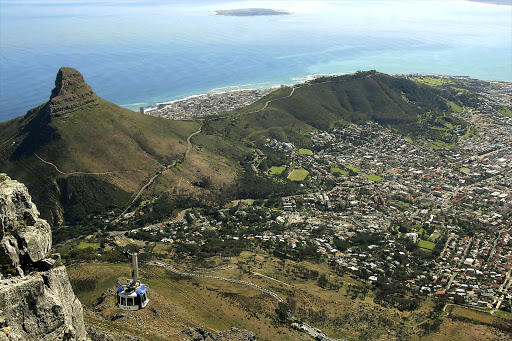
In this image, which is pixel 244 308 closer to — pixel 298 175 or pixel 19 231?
pixel 19 231

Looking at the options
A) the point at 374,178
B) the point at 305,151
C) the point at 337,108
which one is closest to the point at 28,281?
the point at 374,178

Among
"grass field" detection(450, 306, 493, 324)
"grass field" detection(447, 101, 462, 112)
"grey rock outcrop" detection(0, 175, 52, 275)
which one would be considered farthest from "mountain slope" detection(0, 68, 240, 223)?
"grass field" detection(447, 101, 462, 112)

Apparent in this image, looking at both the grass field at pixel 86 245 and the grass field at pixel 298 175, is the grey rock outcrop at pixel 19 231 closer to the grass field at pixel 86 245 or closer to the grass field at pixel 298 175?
the grass field at pixel 86 245

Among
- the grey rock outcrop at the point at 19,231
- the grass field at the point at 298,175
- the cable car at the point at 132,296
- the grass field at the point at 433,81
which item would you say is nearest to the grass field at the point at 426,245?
the grass field at the point at 298,175

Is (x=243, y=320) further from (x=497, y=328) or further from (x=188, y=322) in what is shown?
(x=497, y=328)

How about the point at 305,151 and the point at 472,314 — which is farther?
the point at 305,151

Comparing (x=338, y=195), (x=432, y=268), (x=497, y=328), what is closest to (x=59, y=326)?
(x=497, y=328)
